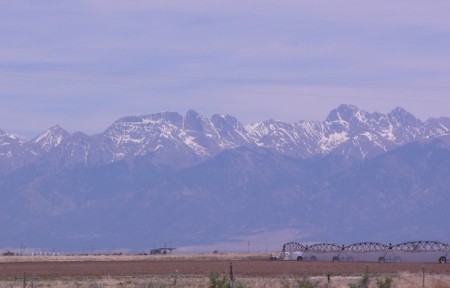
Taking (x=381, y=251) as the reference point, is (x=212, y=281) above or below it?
below

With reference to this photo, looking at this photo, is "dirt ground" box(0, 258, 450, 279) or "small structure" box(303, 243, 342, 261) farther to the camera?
"small structure" box(303, 243, 342, 261)

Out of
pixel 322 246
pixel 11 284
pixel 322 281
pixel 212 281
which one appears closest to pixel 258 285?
pixel 322 281

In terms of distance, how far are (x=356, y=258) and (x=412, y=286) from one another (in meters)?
77.0

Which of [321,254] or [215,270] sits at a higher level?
[321,254]

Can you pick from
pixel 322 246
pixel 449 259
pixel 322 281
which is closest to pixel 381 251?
pixel 449 259

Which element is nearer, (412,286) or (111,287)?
(412,286)

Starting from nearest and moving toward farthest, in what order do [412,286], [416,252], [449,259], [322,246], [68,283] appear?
[412,286] < [68,283] < [449,259] < [416,252] < [322,246]

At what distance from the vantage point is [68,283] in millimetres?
71375

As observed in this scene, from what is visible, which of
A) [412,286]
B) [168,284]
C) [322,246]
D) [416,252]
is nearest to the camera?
[412,286]

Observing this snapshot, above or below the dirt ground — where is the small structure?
above

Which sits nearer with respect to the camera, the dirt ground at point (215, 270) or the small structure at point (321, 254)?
the dirt ground at point (215, 270)

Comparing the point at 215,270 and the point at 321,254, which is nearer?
the point at 215,270

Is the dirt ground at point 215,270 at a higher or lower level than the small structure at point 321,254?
lower

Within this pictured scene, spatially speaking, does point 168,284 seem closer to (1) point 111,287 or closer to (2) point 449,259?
(1) point 111,287
